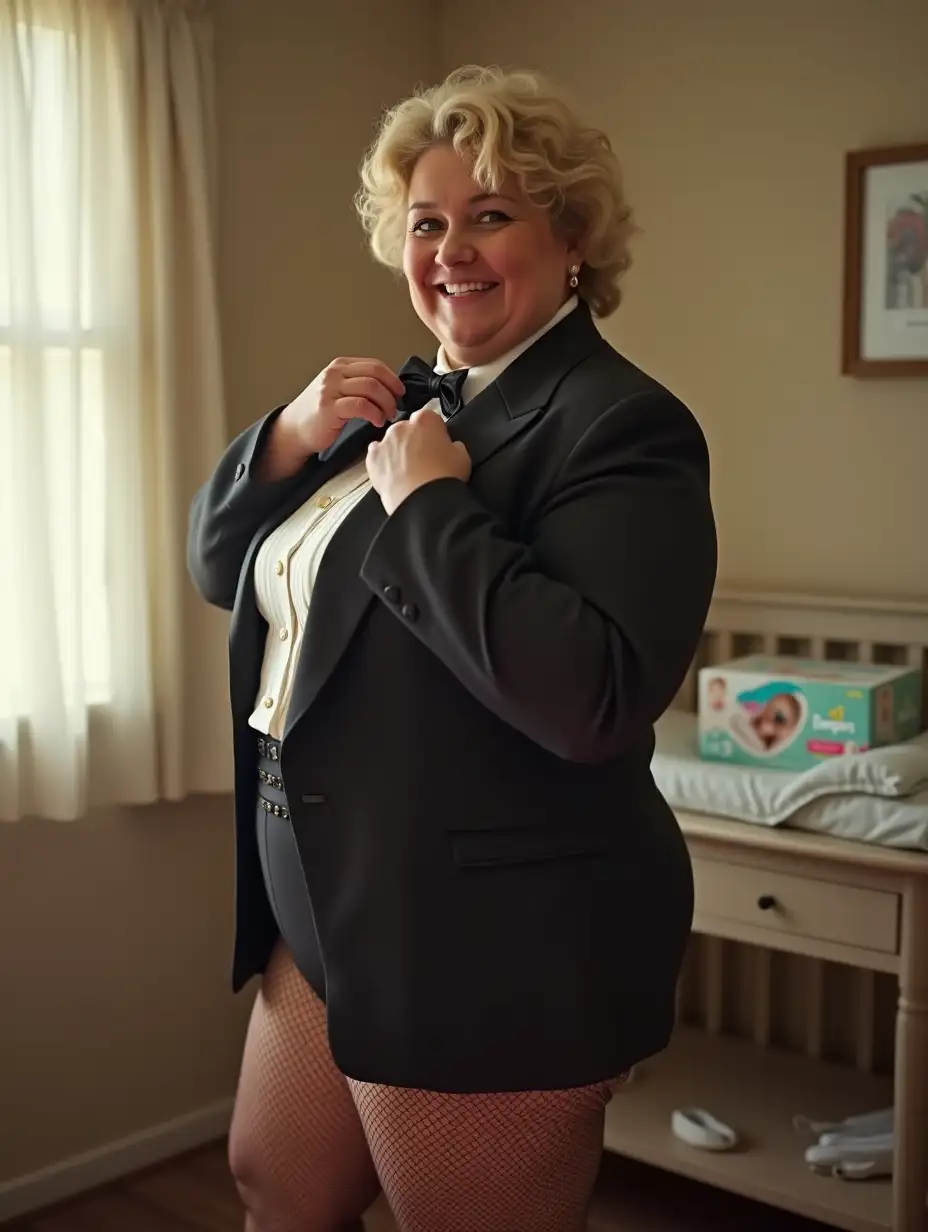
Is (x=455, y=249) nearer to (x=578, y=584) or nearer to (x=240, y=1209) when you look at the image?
(x=578, y=584)

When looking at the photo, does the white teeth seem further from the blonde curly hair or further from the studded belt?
the studded belt

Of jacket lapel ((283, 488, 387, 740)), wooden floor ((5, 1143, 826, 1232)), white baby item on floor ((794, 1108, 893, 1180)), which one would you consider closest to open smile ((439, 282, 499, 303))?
jacket lapel ((283, 488, 387, 740))

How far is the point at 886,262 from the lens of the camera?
256 centimetres

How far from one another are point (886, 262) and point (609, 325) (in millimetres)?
594

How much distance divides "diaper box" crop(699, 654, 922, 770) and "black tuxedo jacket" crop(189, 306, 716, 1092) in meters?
0.94

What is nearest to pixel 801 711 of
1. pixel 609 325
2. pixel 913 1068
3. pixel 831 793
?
pixel 831 793

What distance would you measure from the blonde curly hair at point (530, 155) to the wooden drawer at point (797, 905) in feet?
3.39

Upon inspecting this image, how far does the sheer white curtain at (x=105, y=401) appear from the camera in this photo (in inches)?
94.7

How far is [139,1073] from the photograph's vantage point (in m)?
2.77

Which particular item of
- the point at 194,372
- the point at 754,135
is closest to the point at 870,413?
the point at 754,135

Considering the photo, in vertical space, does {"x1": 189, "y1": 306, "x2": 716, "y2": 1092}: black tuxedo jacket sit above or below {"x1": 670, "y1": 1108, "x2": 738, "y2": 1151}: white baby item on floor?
above

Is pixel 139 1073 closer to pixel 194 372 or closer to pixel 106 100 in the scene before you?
pixel 194 372

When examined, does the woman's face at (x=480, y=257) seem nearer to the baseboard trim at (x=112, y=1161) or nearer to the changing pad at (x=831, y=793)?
the changing pad at (x=831, y=793)

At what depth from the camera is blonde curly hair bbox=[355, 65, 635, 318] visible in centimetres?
142
